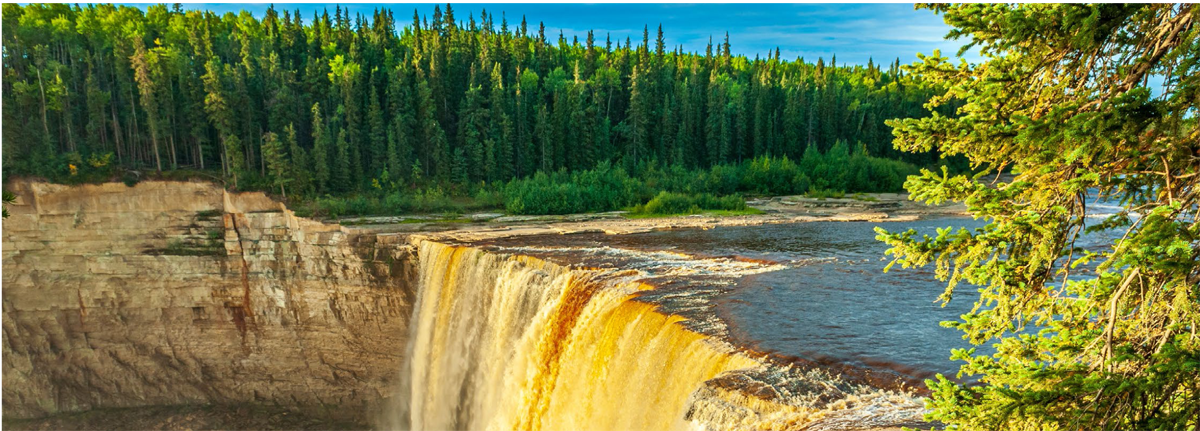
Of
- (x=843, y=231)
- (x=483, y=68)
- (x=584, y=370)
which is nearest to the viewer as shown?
(x=584, y=370)

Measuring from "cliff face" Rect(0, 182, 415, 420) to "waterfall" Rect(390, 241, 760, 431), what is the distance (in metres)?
6.44

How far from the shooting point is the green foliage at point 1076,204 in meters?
4.04

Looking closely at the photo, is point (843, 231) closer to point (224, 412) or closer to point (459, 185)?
point (224, 412)

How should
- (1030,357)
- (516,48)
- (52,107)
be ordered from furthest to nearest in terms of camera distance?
(516,48), (52,107), (1030,357)

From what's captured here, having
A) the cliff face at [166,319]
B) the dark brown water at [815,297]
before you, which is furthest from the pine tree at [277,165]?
the dark brown water at [815,297]

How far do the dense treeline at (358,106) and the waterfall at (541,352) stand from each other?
22.2 meters

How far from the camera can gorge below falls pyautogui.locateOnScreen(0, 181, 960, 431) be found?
35.6 ft

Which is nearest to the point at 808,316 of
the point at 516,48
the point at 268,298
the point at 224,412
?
the point at 268,298

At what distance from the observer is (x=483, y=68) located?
67.9 metres

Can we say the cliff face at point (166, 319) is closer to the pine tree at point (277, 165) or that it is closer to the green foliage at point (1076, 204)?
the pine tree at point (277, 165)

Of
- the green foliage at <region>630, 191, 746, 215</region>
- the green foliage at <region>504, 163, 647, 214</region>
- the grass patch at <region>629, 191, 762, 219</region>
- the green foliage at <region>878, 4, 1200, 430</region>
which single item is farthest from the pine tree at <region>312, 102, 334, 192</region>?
the green foliage at <region>878, 4, 1200, 430</region>

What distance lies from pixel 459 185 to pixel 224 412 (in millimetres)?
25445

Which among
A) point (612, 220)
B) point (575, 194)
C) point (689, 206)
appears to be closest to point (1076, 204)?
point (612, 220)

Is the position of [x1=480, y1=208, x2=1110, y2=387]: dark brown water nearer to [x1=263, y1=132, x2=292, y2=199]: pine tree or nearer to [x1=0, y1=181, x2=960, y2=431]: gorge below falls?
[x1=0, y1=181, x2=960, y2=431]: gorge below falls
